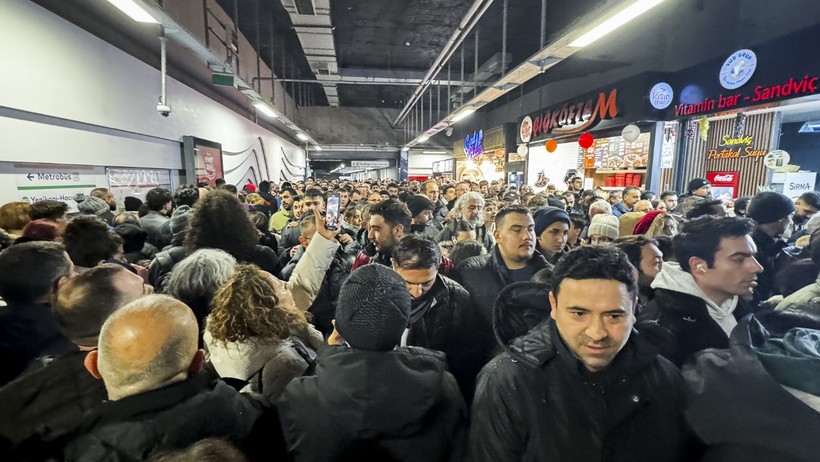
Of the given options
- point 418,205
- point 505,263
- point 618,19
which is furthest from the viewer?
point 418,205

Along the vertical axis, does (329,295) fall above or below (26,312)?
below

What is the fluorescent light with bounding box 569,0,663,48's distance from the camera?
10.5 ft

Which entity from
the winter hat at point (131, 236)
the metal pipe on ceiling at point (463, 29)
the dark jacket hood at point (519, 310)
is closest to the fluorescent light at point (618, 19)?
the metal pipe on ceiling at point (463, 29)

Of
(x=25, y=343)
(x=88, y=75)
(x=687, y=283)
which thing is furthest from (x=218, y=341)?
(x=88, y=75)

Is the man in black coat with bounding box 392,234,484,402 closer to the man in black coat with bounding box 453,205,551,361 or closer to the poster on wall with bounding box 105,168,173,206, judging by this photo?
the man in black coat with bounding box 453,205,551,361

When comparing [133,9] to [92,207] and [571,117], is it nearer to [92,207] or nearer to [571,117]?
[92,207]

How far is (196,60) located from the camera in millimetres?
7957

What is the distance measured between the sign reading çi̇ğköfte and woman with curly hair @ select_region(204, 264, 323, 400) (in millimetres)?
8740

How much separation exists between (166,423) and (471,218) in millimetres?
3738

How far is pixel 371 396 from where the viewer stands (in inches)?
47.0

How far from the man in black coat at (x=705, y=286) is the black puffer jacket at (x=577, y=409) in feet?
1.03

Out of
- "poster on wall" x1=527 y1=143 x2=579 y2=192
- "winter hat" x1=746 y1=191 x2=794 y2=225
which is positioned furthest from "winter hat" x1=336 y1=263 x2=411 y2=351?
"poster on wall" x1=527 y1=143 x2=579 y2=192

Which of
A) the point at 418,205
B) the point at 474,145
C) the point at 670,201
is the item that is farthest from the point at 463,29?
the point at 474,145

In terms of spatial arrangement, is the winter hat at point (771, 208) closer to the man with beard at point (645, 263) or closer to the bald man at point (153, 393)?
the man with beard at point (645, 263)
